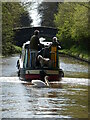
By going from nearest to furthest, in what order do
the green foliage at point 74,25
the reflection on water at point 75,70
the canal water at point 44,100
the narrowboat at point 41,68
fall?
the canal water at point 44,100
the narrowboat at point 41,68
the reflection on water at point 75,70
the green foliage at point 74,25

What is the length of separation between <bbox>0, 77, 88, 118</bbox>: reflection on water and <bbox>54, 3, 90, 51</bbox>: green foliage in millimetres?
20194

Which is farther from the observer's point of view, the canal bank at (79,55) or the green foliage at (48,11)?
the green foliage at (48,11)

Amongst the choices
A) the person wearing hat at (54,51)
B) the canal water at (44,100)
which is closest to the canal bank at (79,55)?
the person wearing hat at (54,51)

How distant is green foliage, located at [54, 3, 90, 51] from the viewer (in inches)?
1638

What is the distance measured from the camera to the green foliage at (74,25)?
137ft

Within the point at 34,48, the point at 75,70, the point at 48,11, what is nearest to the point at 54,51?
the point at 34,48

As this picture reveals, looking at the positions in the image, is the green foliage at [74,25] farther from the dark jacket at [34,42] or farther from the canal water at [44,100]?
the canal water at [44,100]

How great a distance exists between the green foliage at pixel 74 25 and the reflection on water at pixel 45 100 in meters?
20.2

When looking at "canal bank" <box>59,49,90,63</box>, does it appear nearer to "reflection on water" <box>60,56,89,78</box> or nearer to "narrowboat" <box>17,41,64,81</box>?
"reflection on water" <box>60,56,89,78</box>

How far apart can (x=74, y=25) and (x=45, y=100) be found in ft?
109

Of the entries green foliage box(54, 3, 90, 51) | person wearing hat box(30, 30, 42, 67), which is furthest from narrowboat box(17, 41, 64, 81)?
green foliage box(54, 3, 90, 51)

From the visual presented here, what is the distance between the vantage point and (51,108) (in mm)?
12305

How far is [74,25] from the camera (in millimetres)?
46688

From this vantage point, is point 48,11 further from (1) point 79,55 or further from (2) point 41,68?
(2) point 41,68
